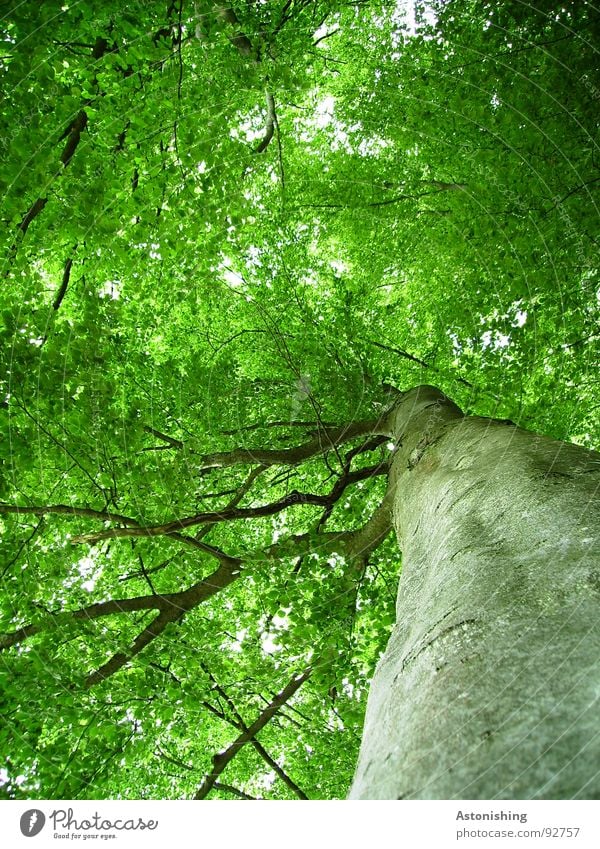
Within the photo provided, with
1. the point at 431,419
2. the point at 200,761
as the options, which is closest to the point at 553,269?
the point at 431,419

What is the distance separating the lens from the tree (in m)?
3.70

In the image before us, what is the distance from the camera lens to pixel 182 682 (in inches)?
175

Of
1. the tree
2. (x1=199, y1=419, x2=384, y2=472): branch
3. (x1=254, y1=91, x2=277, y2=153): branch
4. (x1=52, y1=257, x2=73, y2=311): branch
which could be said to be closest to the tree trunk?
the tree

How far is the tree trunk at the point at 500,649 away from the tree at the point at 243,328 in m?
0.06

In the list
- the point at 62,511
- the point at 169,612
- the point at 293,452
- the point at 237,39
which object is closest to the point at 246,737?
the point at 169,612

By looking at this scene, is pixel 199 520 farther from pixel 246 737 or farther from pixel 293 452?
pixel 246 737

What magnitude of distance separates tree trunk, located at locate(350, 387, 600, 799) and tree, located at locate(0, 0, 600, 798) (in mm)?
65

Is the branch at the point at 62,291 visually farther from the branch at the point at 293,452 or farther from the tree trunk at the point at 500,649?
the tree trunk at the point at 500,649

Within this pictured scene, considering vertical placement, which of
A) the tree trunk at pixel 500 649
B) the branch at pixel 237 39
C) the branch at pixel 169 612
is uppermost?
the branch at pixel 237 39

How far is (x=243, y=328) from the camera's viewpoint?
7730 millimetres

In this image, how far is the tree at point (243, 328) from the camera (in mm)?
3697

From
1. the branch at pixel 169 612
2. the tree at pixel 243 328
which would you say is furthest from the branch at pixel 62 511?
the branch at pixel 169 612
